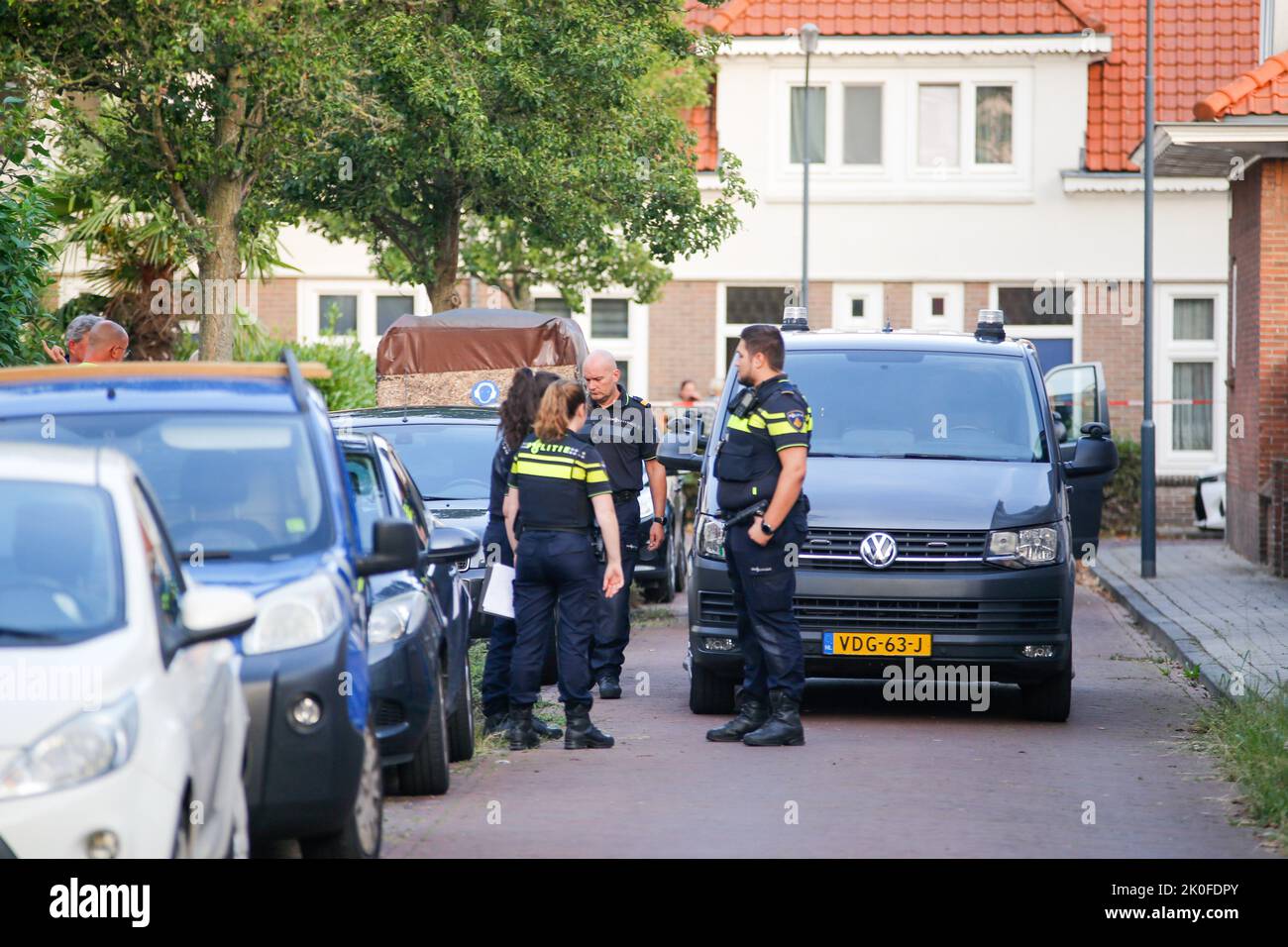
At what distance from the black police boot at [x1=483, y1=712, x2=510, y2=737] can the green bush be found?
799 inches

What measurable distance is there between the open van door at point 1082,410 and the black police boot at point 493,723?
7.86 m

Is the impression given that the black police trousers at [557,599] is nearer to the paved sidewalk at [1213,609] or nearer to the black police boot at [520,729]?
the black police boot at [520,729]

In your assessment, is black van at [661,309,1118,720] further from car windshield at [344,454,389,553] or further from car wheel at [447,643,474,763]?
car windshield at [344,454,389,553]

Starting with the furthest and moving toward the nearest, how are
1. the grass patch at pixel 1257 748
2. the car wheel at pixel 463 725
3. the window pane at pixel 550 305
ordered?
the window pane at pixel 550 305 → the car wheel at pixel 463 725 → the grass patch at pixel 1257 748

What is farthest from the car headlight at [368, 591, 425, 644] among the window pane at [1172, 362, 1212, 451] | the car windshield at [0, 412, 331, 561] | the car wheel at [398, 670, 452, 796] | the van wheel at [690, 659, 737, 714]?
the window pane at [1172, 362, 1212, 451]

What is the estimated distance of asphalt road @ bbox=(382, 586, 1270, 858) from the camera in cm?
783

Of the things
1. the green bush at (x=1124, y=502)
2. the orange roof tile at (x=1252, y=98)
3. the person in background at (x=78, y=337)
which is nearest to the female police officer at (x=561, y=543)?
the person in background at (x=78, y=337)

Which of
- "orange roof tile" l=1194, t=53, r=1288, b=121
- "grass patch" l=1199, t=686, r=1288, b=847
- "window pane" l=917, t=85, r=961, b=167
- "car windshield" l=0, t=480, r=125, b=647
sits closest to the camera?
"car windshield" l=0, t=480, r=125, b=647

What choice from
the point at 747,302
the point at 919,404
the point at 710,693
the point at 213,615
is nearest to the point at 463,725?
the point at 710,693

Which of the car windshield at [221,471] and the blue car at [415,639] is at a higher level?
the car windshield at [221,471]

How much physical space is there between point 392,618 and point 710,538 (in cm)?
324

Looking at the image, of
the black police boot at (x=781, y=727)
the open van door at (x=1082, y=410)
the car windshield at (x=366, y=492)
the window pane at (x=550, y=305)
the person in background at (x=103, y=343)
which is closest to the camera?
the car windshield at (x=366, y=492)

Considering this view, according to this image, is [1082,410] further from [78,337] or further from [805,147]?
[78,337]

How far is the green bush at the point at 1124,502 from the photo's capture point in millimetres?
30125
